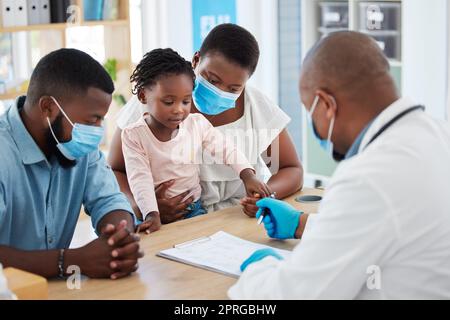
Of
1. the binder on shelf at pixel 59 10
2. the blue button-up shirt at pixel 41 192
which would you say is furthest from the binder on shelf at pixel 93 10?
the blue button-up shirt at pixel 41 192

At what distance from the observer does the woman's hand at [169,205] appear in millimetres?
2303

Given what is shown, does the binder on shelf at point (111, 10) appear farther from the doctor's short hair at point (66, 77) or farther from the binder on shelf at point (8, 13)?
the doctor's short hair at point (66, 77)

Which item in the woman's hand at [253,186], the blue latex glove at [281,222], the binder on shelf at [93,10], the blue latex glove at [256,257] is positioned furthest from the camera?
the binder on shelf at [93,10]

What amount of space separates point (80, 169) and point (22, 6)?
8.34 ft

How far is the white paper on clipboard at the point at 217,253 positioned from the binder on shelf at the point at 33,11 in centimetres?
278

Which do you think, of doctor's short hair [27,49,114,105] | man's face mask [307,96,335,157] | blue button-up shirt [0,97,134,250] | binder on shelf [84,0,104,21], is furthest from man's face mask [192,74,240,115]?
binder on shelf [84,0,104,21]

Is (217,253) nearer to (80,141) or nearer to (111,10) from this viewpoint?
(80,141)

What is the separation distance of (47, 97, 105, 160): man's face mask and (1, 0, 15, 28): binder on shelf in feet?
8.46

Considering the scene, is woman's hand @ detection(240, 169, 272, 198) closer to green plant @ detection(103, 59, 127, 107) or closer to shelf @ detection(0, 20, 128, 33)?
shelf @ detection(0, 20, 128, 33)

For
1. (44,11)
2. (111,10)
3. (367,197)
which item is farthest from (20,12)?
(367,197)

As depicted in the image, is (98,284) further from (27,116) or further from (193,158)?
(193,158)

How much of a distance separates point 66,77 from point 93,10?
114 inches
